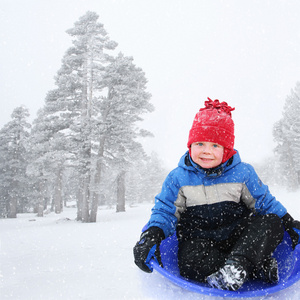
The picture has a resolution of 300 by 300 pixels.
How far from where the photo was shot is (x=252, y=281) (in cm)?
206

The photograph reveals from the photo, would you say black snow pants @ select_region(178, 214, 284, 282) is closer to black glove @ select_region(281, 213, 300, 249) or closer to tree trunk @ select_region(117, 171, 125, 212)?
black glove @ select_region(281, 213, 300, 249)

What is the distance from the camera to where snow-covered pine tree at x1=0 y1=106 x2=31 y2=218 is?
2289cm

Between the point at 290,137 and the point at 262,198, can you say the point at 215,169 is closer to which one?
the point at 262,198

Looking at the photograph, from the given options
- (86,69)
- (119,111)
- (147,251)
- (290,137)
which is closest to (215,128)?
(147,251)

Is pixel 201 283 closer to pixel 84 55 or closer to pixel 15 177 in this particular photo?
pixel 84 55

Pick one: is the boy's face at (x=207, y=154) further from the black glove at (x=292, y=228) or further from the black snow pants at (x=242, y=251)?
the black glove at (x=292, y=228)

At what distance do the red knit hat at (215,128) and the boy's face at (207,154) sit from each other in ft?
0.18

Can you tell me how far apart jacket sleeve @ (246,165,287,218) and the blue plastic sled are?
0.88ft

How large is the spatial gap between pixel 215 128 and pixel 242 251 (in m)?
1.22

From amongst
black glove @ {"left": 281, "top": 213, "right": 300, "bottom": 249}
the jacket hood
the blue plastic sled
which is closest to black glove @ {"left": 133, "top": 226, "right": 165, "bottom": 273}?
the blue plastic sled

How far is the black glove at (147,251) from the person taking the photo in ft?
6.07

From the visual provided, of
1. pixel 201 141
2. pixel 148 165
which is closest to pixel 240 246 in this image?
pixel 201 141

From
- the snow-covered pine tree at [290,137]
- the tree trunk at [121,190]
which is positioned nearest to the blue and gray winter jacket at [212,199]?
the tree trunk at [121,190]

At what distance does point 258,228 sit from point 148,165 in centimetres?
4294
